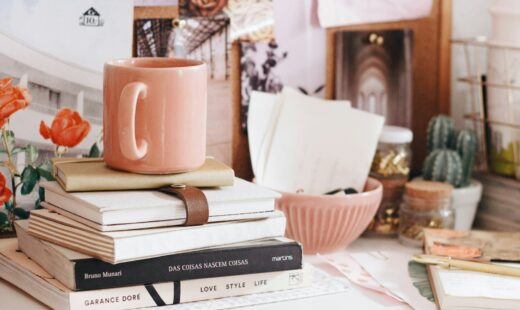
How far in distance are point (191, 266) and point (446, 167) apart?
50cm

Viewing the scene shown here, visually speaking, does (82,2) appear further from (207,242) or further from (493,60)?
(493,60)

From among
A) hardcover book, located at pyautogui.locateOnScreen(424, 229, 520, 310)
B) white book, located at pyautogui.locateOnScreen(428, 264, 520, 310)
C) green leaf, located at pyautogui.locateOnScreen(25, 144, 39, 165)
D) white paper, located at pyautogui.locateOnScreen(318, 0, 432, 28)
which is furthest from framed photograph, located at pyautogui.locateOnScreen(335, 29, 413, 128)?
green leaf, located at pyautogui.locateOnScreen(25, 144, 39, 165)

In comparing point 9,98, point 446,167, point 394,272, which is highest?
point 9,98

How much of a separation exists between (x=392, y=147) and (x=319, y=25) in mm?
204

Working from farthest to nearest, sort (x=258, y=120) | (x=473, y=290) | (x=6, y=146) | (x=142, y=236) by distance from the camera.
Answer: (x=258, y=120) < (x=6, y=146) < (x=473, y=290) < (x=142, y=236)

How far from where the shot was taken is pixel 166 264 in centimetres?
86

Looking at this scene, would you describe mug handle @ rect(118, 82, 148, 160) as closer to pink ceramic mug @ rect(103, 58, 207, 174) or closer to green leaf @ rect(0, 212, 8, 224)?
pink ceramic mug @ rect(103, 58, 207, 174)

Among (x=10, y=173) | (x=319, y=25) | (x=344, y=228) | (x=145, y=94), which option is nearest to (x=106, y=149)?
(x=145, y=94)

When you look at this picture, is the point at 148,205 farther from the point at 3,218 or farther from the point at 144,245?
the point at 3,218

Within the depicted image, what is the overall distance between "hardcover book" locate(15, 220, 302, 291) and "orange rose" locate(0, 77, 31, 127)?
0.16 m

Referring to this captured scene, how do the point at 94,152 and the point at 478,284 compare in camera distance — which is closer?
the point at 478,284

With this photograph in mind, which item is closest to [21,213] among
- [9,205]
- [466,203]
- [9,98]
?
[9,205]

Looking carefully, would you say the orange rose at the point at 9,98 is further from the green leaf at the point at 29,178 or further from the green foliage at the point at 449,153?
the green foliage at the point at 449,153

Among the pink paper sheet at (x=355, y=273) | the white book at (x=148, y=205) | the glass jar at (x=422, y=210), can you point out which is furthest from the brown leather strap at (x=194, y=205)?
the glass jar at (x=422, y=210)
